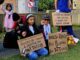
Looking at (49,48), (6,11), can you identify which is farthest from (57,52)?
(6,11)

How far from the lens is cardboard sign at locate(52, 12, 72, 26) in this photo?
34.3 feet

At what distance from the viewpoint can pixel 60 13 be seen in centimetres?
1049

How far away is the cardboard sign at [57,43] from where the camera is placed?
374 inches

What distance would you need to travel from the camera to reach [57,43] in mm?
9609

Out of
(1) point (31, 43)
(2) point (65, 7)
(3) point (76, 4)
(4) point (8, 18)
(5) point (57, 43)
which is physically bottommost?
(3) point (76, 4)

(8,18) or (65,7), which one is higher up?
(65,7)

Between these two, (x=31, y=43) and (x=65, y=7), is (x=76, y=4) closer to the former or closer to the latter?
(x=65, y=7)

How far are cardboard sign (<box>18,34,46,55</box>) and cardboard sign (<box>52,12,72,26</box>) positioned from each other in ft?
4.54

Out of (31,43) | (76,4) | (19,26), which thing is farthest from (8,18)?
(76,4)

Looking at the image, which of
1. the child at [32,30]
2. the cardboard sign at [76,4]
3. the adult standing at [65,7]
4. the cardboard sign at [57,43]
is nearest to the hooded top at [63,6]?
the adult standing at [65,7]

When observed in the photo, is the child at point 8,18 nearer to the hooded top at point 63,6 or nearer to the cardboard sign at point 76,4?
the hooded top at point 63,6

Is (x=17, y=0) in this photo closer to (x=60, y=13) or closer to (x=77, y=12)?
(x=77, y=12)

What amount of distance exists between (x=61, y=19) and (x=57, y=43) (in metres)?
1.07

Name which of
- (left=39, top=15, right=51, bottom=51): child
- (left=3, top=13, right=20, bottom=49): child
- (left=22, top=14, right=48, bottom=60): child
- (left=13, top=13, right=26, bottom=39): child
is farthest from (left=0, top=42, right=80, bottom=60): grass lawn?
(left=3, top=13, right=20, bottom=49): child
